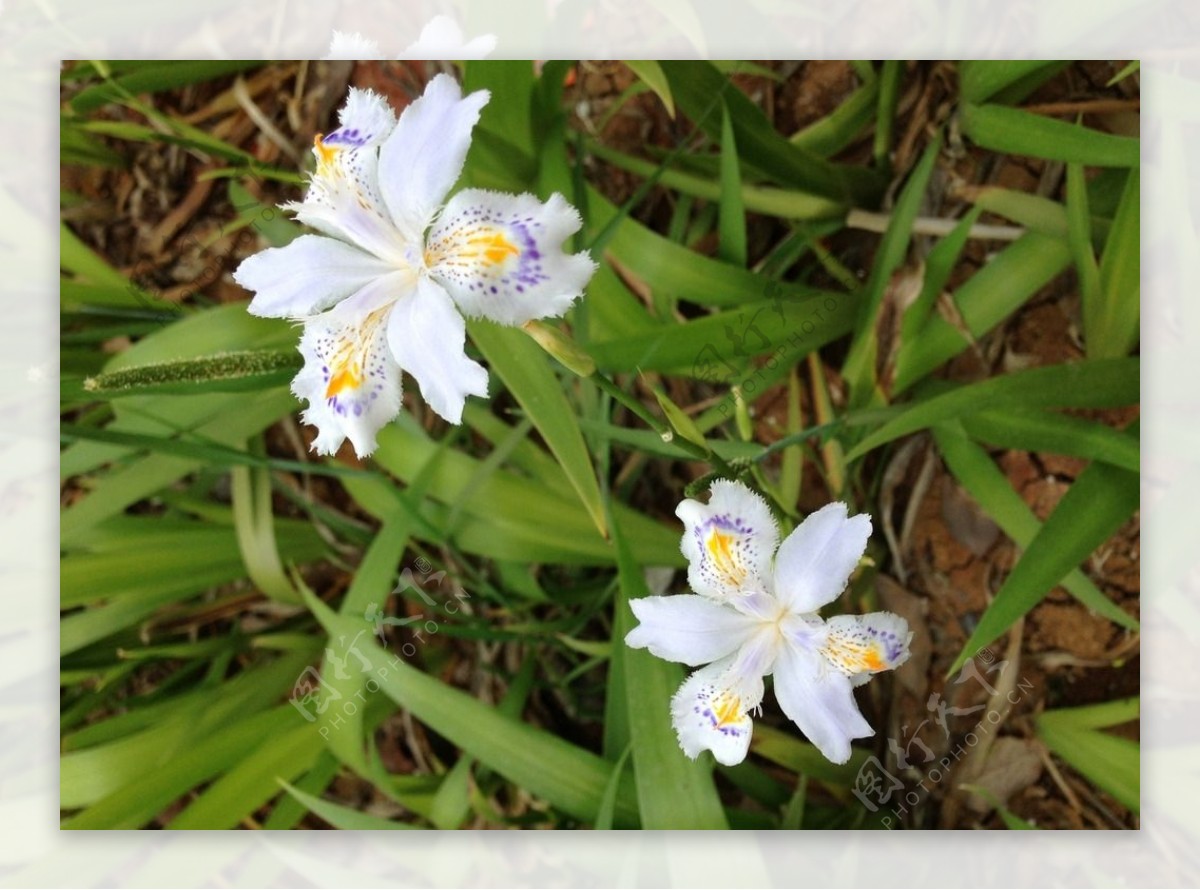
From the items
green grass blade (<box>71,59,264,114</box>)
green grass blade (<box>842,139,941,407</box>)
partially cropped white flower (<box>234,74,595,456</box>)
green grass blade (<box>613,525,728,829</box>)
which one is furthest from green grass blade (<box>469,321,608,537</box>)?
green grass blade (<box>71,59,264,114</box>)

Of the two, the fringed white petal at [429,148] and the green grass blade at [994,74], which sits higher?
the green grass blade at [994,74]

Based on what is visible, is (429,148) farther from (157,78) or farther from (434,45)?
(157,78)

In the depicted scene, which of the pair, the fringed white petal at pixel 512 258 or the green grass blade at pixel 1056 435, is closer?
the fringed white petal at pixel 512 258

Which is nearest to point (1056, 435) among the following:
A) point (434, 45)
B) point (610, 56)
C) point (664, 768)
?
point (664, 768)

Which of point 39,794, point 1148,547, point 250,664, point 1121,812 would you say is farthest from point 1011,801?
point 39,794

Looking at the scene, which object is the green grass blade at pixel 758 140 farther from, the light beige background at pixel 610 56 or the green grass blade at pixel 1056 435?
the green grass blade at pixel 1056 435

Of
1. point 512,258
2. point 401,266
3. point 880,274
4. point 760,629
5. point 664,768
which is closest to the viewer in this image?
point 512,258

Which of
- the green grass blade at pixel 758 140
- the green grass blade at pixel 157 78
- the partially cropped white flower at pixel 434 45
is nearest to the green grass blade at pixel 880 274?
the green grass blade at pixel 758 140
